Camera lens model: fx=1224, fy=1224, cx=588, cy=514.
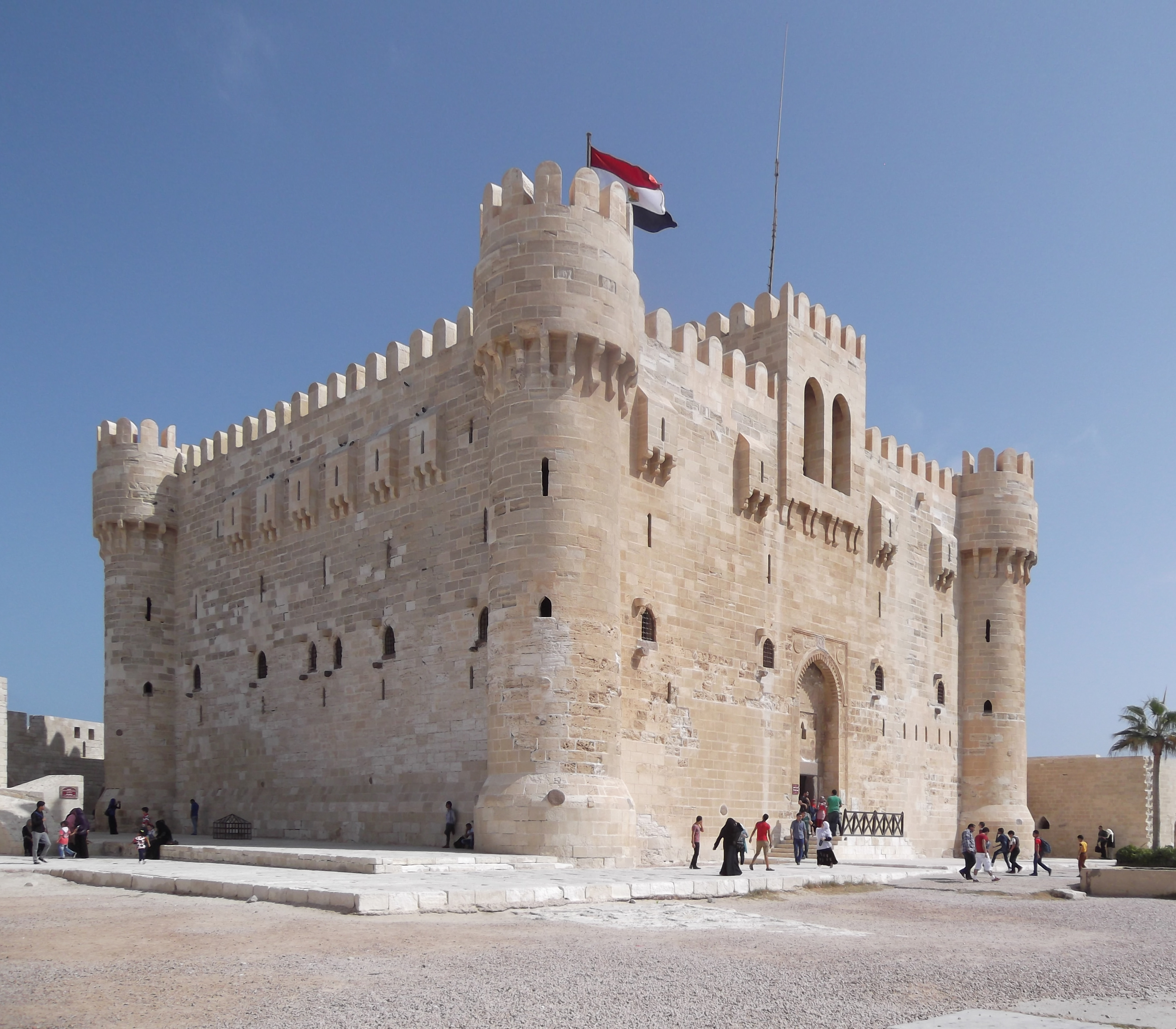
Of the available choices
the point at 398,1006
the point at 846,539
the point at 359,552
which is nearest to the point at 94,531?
the point at 359,552

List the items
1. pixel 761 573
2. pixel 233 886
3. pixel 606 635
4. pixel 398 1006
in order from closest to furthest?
pixel 398 1006 < pixel 233 886 < pixel 606 635 < pixel 761 573

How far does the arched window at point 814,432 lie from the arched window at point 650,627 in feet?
20.2

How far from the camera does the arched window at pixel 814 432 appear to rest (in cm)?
2483

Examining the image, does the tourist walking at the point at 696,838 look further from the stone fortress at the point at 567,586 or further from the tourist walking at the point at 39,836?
the tourist walking at the point at 39,836

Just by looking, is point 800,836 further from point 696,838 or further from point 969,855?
point 969,855

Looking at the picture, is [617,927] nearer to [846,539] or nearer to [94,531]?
[846,539]

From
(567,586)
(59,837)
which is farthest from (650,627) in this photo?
(59,837)

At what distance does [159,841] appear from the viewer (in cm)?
1827

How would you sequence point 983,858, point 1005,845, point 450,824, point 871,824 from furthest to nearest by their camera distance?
point 871,824
point 1005,845
point 450,824
point 983,858

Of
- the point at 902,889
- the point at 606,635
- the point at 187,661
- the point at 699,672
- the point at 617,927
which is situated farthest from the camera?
the point at 187,661

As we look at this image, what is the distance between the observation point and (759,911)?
1279cm

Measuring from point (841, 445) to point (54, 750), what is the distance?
68.8 feet

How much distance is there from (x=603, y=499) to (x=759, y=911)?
7.21m

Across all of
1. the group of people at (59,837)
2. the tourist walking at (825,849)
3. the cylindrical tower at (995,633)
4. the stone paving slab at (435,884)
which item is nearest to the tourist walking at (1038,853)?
the tourist walking at (825,849)
